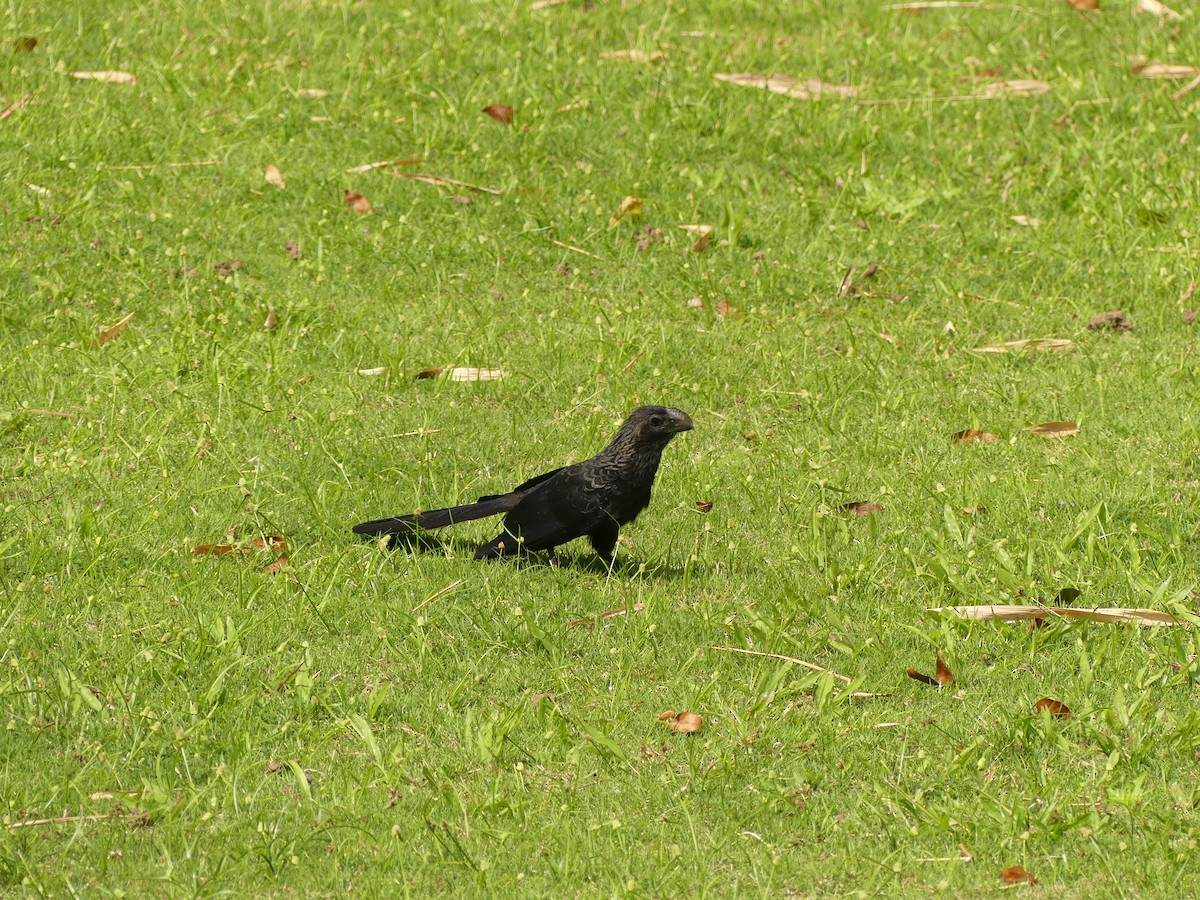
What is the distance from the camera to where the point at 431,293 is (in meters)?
8.99

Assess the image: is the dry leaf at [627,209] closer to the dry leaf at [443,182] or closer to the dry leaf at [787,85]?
the dry leaf at [443,182]

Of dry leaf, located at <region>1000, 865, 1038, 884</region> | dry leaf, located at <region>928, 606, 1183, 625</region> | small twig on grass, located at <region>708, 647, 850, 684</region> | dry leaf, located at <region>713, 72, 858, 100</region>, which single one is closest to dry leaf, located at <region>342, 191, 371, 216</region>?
dry leaf, located at <region>713, 72, 858, 100</region>

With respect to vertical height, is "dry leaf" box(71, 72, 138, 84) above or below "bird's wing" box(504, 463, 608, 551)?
above

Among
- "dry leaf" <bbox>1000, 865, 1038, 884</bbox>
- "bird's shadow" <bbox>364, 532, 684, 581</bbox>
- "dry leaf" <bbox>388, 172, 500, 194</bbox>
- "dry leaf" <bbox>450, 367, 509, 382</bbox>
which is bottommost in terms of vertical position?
"bird's shadow" <bbox>364, 532, 684, 581</bbox>

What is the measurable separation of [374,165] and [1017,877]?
22.5 feet

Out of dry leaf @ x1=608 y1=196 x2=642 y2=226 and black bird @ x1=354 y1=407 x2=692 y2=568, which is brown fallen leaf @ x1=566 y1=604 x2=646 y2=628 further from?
dry leaf @ x1=608 y1=196 x2=642 y2=226

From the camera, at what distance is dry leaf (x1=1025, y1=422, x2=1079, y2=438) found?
7664 millimetres

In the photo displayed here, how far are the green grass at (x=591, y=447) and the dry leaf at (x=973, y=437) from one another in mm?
159

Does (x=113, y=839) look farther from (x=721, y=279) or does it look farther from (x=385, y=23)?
(x=385, y=23)

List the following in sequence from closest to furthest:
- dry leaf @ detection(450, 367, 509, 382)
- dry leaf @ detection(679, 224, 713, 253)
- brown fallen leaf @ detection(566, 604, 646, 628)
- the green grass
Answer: the green grass, brown fallen leaf @ detection(566, 604, 646, 628), dry leaf @ detection(450, 367, 509, 382), dry leaf @ detection(679, 224, 713, 253)

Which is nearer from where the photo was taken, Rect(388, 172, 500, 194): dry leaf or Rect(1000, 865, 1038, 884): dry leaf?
Rect(1000, 865, 1038, 884): dry leaf

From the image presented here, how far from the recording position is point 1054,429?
7.70m

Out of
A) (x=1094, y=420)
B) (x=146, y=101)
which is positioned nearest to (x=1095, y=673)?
(x=1094, y=420)

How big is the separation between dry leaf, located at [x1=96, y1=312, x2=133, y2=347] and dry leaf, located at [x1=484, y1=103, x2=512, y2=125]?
124 inches
